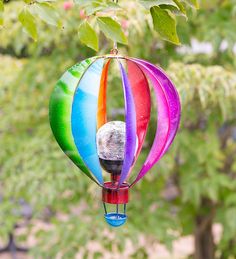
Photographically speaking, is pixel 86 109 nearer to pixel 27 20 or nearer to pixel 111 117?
pixel 27 20

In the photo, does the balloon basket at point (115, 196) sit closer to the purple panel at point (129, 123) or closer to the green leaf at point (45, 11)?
the purple panel at point (129, 123)

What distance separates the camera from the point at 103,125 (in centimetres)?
125

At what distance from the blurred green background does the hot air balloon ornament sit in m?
1.10

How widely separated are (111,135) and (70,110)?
118 mm

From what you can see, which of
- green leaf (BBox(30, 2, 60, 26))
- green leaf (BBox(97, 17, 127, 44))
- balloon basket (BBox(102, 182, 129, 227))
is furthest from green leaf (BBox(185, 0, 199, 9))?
balloon basket (BBox(102, 182, 129, 227))

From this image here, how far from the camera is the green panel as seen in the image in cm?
112

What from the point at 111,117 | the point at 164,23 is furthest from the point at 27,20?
the point at 111,117

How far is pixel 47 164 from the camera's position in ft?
8.57

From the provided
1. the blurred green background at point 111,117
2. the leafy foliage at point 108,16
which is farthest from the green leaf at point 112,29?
the blurred green background at point 111,117

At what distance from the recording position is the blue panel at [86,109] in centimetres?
115

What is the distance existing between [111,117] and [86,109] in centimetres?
152

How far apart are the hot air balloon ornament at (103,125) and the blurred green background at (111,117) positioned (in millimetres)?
1102

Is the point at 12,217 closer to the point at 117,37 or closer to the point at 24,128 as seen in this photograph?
the point at 24,128

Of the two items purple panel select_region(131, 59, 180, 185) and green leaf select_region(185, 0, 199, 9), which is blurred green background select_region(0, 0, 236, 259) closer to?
purple panel select_region(131, 59, 180, 185)
